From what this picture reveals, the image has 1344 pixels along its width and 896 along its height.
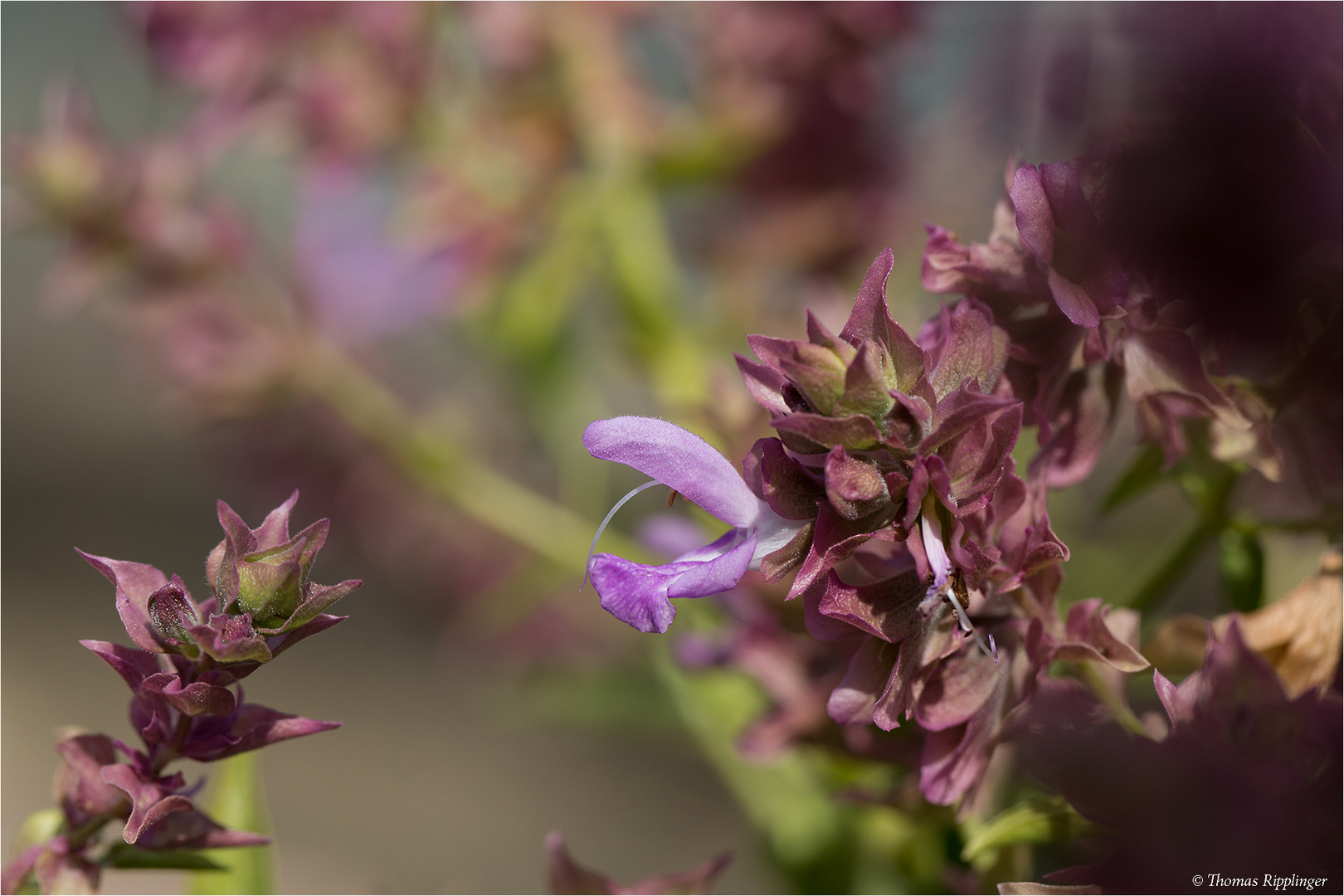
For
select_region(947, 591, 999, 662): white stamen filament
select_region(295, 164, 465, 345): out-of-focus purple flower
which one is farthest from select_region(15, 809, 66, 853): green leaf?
select_region(295, 164, 465, 345): out-of-focus purple flower

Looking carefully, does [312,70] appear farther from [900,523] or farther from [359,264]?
[900,523]

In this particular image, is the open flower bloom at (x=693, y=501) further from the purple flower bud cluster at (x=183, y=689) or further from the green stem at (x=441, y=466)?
the green stem at (x=441, y=466)

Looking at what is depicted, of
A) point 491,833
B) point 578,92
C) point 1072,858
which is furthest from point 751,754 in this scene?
point 491,833

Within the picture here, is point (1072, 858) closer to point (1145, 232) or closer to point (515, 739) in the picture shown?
point (1145, 232)

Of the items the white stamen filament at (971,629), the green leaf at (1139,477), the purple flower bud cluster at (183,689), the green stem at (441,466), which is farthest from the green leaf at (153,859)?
the green stem at (441,466)

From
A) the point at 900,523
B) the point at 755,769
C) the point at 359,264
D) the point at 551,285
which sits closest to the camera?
the point at 900,523

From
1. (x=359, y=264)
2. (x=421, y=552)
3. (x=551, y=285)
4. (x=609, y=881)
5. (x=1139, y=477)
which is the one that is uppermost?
(x=359, y=264)

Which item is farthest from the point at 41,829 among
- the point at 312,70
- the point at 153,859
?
the point at 312,70
